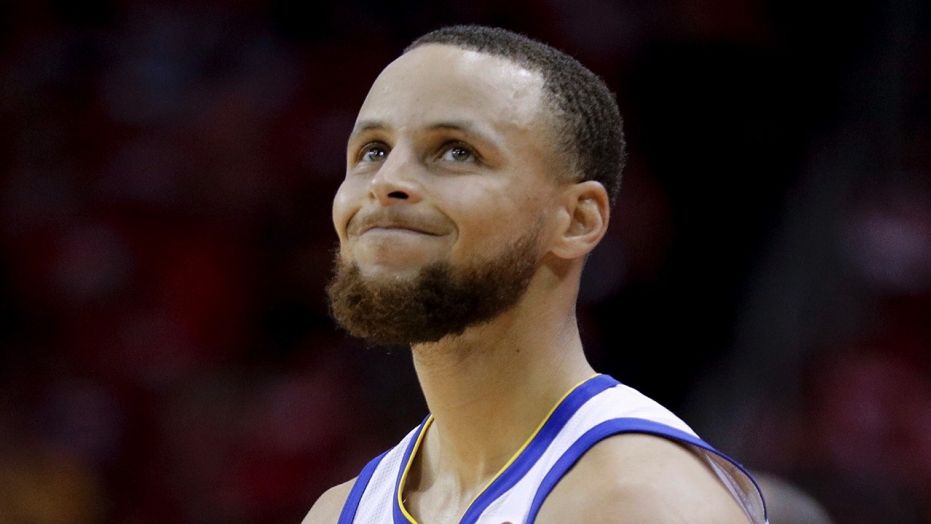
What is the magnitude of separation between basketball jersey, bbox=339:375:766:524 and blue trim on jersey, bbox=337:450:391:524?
18cm

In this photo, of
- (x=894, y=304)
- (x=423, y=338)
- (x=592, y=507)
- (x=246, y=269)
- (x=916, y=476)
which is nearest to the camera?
(x=592, y=507)

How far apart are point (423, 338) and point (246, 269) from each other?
13.8 ft

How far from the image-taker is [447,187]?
299 centimetres

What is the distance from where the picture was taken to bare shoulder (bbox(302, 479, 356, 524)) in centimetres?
347

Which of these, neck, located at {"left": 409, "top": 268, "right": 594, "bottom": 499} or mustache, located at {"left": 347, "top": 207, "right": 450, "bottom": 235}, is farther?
neck, located at {"left": 409, "top": 268, "right": 594, "bottom": 499}

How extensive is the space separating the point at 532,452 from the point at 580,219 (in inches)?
23.3

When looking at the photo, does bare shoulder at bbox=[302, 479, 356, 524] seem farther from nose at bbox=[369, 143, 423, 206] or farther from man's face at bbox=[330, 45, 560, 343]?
nose at bbox=[369, 143, 423, 206]

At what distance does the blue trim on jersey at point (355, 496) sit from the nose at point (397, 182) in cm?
88

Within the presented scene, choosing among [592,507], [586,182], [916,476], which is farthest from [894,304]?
[592,507]

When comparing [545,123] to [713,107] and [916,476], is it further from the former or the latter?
[713,107]

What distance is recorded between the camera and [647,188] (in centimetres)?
718

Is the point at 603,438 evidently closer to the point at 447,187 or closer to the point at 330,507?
the point at 447,187

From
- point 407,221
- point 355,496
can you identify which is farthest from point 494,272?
point 355,496

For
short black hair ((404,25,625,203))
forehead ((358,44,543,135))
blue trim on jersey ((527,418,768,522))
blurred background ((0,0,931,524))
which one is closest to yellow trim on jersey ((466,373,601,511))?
blue trim on jersey ((527,418,768,522))
